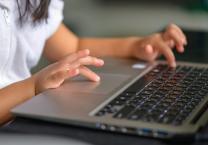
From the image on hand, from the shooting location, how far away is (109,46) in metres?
1.17

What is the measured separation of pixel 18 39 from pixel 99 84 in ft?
1.04

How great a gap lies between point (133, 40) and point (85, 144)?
1.90 ft

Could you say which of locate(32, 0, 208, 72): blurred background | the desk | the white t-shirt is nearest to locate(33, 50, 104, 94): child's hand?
the desk

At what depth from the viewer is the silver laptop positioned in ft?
2.04

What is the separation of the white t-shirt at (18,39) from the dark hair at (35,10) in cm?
1

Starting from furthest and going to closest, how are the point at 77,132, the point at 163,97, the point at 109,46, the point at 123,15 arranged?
1. the point at 123,15
2. the point at 109,46
3. the point at 163,97
4. the point at 77,132

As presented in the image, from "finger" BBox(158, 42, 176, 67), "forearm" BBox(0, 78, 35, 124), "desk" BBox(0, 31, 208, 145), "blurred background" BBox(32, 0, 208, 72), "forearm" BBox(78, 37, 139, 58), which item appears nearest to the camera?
"desk" BBox(0, 31, 208, 145)

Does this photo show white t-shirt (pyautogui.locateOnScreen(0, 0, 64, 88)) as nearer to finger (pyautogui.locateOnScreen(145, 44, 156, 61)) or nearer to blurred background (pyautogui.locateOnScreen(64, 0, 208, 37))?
finger (pyautogui.locateOnScreen(145, 44, 156, 61))

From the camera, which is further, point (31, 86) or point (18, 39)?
point (18, 39)

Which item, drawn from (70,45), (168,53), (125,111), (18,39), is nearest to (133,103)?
(125,111)

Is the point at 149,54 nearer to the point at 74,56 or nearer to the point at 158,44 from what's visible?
the point at 158,44

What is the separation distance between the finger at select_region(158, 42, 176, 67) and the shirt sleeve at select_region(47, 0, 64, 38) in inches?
11.0

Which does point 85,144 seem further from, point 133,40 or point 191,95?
point 133,40

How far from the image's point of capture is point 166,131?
601 mm
